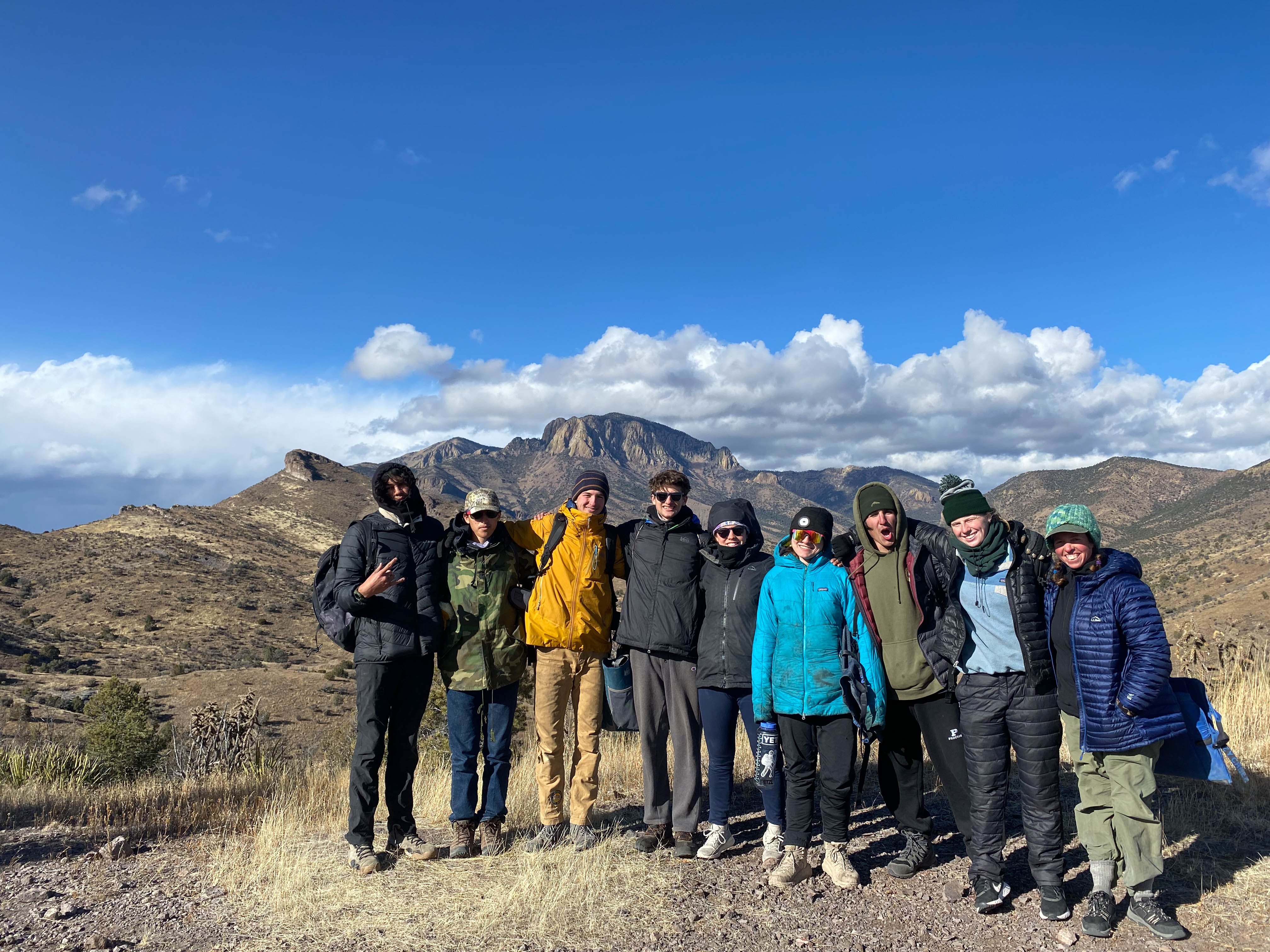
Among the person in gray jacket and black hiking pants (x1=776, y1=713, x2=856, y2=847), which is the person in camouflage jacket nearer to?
the person in gray jacket

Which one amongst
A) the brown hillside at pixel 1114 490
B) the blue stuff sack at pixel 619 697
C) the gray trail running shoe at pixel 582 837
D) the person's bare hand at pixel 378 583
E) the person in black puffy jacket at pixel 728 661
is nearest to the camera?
the person's bare hand at pixel 378 583

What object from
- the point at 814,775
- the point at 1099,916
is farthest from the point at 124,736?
the point at 1099,916

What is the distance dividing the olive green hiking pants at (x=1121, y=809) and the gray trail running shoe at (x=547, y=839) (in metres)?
2.99

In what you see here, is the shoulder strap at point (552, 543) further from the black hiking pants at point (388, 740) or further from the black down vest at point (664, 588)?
the black hiking pants at point (388, 740)

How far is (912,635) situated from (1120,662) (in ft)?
3.24

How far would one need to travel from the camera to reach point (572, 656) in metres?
4.80

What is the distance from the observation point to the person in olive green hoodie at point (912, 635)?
4.20 metres

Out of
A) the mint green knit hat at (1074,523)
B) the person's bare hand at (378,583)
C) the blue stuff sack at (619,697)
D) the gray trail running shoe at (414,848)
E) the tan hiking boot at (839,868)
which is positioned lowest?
the tan hiking boot at (839,868)

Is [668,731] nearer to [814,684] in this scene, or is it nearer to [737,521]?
[814,684]

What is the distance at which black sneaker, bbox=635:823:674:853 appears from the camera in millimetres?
4754

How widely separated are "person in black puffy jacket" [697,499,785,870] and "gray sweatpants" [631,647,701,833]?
0.09 metres

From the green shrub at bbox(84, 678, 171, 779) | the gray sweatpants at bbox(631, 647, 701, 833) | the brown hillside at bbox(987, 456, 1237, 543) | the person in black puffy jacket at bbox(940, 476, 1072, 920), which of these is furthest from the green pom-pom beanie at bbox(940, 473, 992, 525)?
the brown hillside at bbox(987, 456, 1237, 543)

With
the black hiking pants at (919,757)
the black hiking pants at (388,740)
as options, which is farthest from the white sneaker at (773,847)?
the black hiking pants at (388,740)

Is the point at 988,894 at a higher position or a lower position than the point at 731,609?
lower
